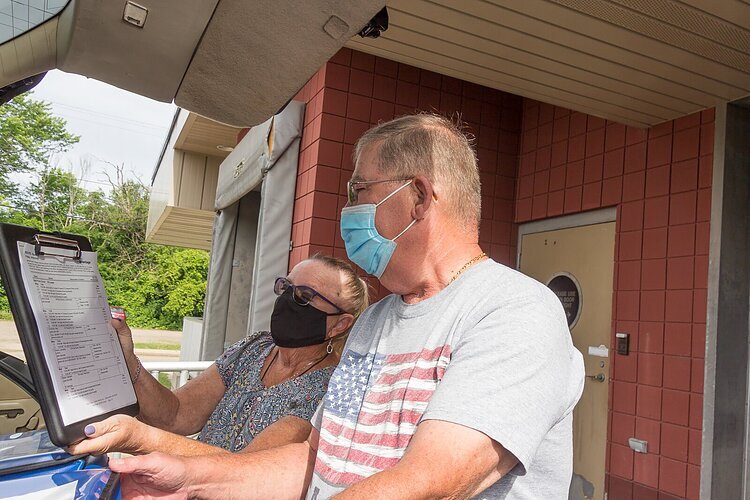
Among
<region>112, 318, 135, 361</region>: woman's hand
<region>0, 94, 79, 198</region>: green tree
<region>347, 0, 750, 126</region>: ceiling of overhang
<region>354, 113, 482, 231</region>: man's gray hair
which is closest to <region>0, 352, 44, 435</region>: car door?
<region>112, 318, 135, 361</region>: woman's hand

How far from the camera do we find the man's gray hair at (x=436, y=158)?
1.25 meters

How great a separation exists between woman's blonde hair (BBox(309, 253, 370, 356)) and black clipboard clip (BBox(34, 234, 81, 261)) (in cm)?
101

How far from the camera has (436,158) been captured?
1.25 m

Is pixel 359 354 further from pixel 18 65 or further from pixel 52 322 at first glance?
pixel 18 65

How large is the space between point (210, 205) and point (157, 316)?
16277mm

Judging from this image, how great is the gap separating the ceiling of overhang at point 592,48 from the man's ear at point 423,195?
178cm

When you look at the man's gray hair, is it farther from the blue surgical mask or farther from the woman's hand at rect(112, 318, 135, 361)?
the woman's hand at rect(112, 318, 135, 361)

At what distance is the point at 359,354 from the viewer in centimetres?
132

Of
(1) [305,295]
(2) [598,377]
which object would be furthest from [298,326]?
(2) [598,377]

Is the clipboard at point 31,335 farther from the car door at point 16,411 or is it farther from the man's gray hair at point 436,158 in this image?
the car door at point 16,411

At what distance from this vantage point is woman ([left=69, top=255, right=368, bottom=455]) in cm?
186

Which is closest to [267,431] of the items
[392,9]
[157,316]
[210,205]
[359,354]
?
[359,354]

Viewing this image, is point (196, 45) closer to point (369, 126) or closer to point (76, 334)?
point (76, 334)

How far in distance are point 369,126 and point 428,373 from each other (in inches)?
131
